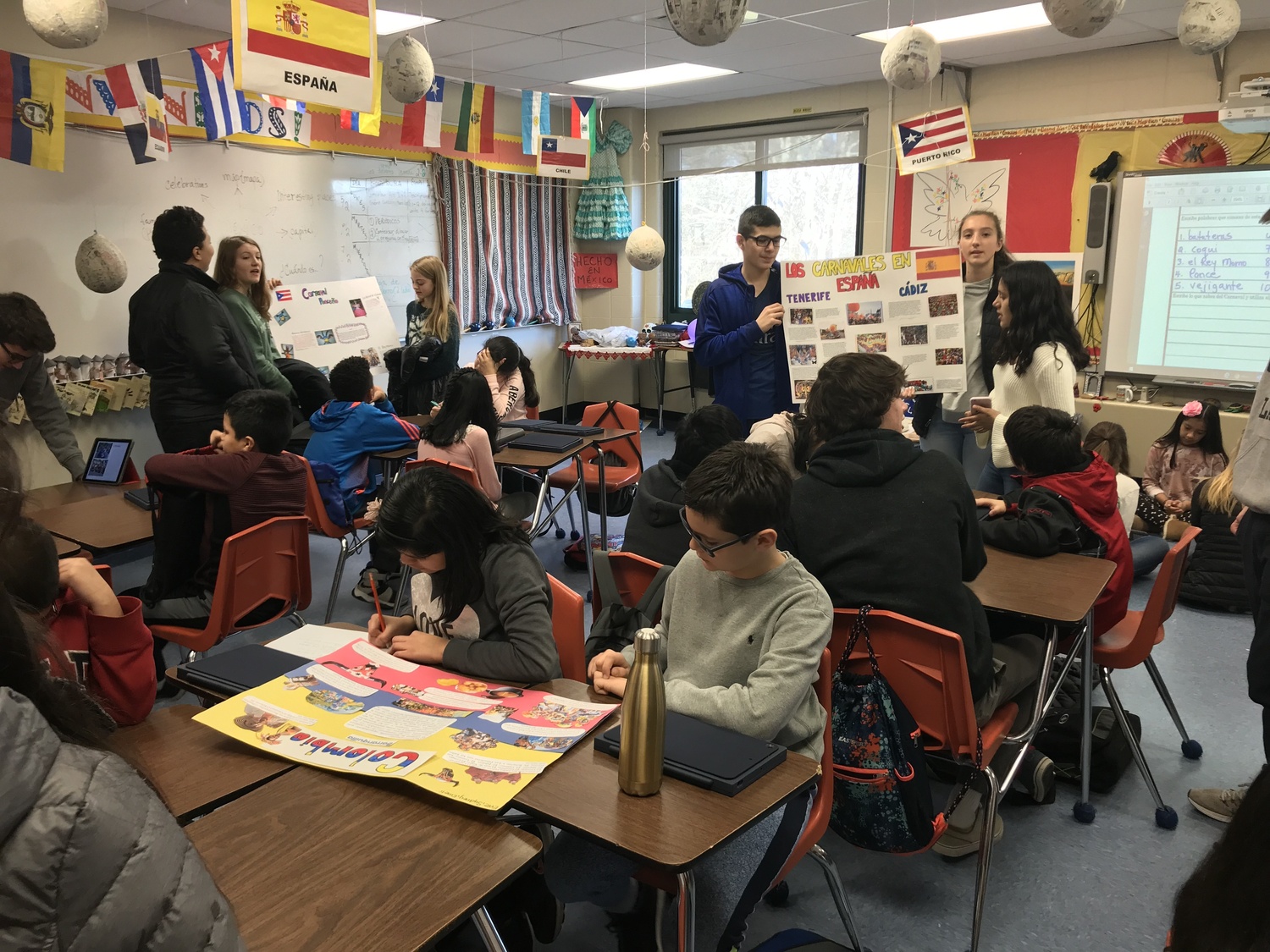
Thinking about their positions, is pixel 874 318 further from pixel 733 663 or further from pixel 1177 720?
pixel 733 663

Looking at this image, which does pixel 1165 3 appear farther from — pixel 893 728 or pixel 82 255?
pixel 82 255

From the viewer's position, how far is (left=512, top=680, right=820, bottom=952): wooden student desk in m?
1.11

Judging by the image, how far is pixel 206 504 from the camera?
271 cm

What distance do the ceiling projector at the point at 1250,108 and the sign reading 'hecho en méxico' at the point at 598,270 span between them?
4765mm

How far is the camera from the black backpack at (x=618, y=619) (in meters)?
1.82

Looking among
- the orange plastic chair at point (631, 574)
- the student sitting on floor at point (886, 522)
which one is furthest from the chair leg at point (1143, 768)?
the orange plastic chair at point (631, 574)

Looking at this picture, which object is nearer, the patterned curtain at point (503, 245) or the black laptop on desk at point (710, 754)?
the black laptop on desk at point (710, 754)

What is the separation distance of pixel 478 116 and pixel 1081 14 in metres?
2.73

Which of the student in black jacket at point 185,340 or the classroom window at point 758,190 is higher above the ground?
the classroom window at point 758,190

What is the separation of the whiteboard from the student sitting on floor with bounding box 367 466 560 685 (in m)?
3.80

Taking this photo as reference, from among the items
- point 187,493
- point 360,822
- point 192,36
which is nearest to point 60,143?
point 192,36

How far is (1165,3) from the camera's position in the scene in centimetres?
446

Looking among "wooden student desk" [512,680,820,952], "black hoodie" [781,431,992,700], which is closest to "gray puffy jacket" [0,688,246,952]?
"wooden student desk" [512,680,820,952]

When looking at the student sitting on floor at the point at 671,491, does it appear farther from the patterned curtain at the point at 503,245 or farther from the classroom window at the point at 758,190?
the classroom window at the point at 758,190
